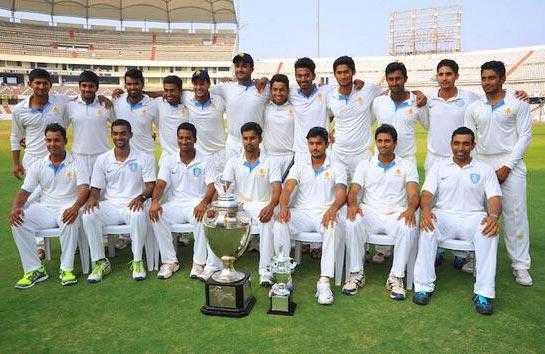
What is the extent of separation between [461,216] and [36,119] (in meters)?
4.62

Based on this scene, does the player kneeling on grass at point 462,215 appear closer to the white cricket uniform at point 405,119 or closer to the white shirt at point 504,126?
the white shirt at point 504,126

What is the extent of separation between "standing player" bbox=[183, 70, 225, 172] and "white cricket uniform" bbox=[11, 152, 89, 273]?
4.57 ft

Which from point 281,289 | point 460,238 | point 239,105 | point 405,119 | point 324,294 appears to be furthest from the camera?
point 239,105

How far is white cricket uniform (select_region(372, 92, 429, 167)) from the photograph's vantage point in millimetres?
4691

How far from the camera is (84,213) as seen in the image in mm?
4367

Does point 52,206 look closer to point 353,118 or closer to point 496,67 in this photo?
point 353,118

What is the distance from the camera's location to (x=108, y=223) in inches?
178

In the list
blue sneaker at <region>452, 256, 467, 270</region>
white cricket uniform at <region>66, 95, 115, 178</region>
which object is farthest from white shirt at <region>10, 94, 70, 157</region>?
blue sneaker at <region>452, 256, 467, 270</region>

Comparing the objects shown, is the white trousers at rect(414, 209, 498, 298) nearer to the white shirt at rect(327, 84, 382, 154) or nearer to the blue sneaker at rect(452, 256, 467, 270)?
the blue sneaker at rect(452, 256, 467, 270)

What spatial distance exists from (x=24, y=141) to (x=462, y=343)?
5.06 meters

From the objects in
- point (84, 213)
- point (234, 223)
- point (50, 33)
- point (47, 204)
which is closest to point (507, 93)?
point (234, 223)

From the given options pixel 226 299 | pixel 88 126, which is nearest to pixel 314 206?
pixel 226 299

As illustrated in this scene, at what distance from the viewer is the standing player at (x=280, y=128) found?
511 centimetres

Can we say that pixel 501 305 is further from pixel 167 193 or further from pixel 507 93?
pixel 167 193
